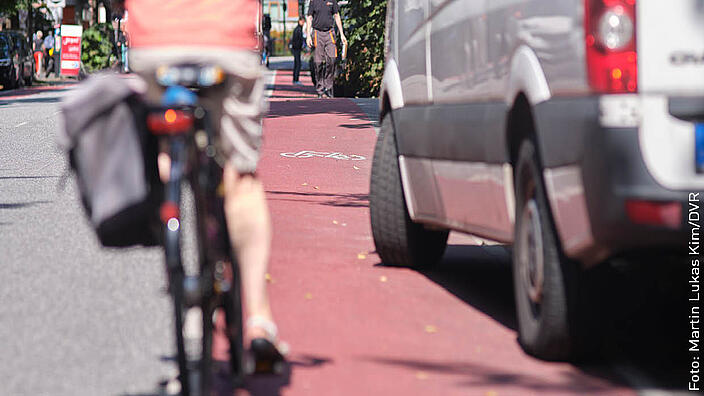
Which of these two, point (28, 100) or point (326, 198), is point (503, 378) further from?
point (28, 100)

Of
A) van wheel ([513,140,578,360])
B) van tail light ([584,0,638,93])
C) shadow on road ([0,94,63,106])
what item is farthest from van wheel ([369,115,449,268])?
shadow on road ([0,94,63,106])

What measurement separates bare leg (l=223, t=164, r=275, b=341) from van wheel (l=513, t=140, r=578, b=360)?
1.09 m

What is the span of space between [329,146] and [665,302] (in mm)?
11257

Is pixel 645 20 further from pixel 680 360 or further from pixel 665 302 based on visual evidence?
pixel 665 302

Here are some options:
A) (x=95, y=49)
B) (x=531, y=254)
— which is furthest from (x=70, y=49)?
(x=531, y=254)

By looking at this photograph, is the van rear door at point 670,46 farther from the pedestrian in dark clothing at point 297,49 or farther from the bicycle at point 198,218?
the pedestrian in dark clothing at point 297,49

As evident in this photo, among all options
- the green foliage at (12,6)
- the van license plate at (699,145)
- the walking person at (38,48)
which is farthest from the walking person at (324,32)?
the walking person at (38,48)

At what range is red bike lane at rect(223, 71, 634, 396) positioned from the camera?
4984mm

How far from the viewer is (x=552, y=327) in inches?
201

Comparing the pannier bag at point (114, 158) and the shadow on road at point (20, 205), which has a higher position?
the pannier bag at point (114, 158)

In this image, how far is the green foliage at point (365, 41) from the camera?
28516 mm

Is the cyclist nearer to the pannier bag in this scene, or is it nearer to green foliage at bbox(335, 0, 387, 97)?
the pannier bag

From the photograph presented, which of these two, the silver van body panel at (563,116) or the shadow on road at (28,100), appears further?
the shadow on road at (28,100)

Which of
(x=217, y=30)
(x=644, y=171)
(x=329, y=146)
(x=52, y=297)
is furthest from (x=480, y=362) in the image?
(x=329, y=146)
